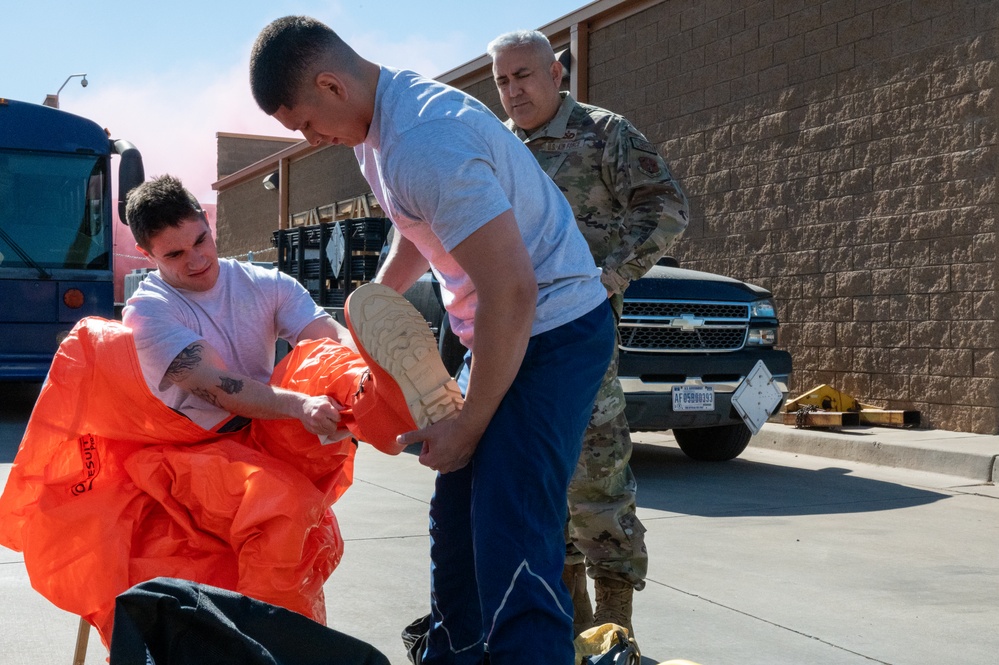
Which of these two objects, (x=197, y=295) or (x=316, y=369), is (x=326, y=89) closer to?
(x=316, y=369)

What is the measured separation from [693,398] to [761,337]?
83cm

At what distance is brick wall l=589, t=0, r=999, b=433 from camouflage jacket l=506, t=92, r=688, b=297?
5.34 m

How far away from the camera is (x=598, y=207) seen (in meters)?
3.88

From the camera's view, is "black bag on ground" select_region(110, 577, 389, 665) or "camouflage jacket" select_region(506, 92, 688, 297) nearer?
"black bag on ground" select_region(110, 577, 389, 665)

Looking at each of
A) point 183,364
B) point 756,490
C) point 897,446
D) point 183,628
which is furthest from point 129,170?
point 183,628

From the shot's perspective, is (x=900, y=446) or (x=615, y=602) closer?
(x=615, y=602)

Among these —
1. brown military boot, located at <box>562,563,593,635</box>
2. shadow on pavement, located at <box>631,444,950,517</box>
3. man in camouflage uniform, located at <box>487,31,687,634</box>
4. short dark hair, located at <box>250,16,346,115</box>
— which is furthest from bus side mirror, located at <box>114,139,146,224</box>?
short dark hair, located at <box>250,16,346,115</box>

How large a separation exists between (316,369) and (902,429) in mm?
6952

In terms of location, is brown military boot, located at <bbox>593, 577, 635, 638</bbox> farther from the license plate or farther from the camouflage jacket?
the license plate

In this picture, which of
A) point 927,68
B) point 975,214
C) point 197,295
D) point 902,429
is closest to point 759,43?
point 927,68

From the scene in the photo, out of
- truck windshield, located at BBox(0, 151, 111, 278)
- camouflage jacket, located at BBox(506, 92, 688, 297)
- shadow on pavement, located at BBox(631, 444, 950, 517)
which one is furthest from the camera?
truck windshield, located at BBox(0, 151, 111, 278)

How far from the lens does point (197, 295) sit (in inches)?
125

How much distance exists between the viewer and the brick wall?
8.45 m

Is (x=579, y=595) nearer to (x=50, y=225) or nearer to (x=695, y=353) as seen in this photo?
(x=695, y=353)
